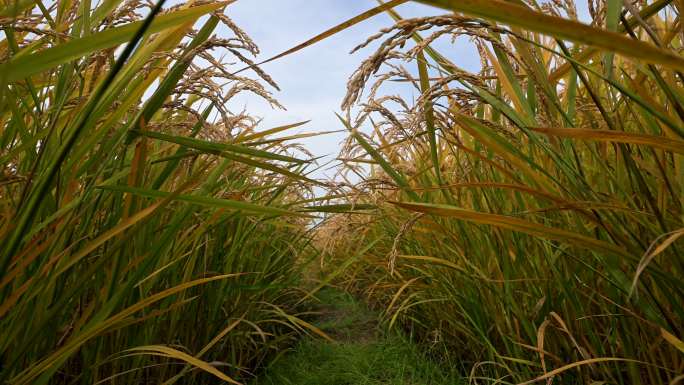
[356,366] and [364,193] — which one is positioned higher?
[364,193]

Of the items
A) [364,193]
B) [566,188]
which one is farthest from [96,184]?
[566,188]

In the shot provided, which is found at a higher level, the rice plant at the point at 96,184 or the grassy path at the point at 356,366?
the rice plant at the point at 96,184

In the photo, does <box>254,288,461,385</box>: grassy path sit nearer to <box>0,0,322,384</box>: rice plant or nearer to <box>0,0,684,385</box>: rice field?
<box>0,0,684,385</box>: rice field

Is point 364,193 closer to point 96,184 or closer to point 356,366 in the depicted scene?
point 96,184

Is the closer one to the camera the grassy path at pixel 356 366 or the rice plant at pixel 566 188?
the rice plant at pixel 566 188

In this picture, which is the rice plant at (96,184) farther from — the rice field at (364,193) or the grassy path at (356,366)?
the grassy path at (356,366)

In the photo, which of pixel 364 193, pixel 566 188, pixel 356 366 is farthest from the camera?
pixel 356 366

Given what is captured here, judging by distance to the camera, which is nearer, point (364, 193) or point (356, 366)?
point (364, 193)

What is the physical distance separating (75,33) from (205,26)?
11.2 inches

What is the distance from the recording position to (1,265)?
2.33 ft

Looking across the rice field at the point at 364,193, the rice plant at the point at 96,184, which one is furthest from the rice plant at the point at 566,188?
the rice plant at the point at 96,184

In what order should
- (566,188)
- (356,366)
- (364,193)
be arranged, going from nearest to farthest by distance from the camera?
1. (566,188)
2. (364,193)
3. (356,366)

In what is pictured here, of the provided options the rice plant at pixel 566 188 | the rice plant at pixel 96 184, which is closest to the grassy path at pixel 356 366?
the rice plant at pixel 566 188

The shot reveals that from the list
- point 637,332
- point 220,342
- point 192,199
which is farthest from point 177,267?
point 637,332
